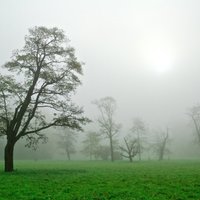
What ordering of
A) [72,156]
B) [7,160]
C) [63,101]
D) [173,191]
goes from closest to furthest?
[173,191] < [7,160] < [63,101] < [72,156]

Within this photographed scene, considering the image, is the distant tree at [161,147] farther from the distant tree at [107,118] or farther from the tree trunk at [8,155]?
the tree trunk at [8,155]

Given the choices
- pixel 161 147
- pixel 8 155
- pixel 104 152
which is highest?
pixel 8 155

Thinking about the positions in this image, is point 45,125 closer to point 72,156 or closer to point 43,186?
point 43,186

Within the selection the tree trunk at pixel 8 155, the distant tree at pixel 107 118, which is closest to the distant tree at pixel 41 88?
the tree trunk at pixel 8 155

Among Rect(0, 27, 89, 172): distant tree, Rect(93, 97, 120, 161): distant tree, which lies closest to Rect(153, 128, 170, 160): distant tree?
Rect(93, 97, 120, 161): distant tree

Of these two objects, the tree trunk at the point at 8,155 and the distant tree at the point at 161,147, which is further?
the distant tree at the point at 161,147

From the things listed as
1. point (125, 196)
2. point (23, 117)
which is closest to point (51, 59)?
point (23, 117)

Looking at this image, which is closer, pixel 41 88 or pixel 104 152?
pixel 41 88

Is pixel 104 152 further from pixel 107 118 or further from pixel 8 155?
pixel 8 155

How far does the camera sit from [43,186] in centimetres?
1777

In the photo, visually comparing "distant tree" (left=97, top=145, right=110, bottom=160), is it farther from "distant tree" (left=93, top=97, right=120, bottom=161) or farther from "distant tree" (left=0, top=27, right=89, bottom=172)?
"distant tree" (left=0, top=27, right=89, bottom=172)

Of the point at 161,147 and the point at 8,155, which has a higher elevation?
the point at 8,155

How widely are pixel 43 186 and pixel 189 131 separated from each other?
141240 mm

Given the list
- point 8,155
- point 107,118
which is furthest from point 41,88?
point 107,118
